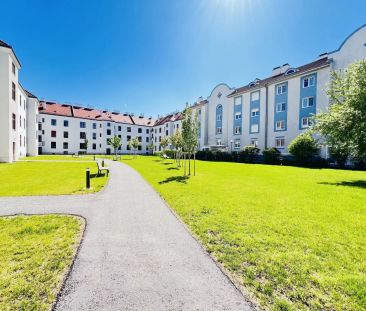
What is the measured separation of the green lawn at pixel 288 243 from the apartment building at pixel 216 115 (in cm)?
1224

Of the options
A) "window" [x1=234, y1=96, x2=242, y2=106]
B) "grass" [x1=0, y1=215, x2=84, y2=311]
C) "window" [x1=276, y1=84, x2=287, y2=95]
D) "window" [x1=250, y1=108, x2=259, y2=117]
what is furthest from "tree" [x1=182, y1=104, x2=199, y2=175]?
"window" [x1=234, y1=96, x2=242, y2=106]

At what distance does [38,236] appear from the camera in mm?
Answer: 5137

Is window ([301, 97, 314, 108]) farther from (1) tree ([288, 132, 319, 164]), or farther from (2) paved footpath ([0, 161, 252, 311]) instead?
(2) paved footpath ([0, 161, 252, 311])

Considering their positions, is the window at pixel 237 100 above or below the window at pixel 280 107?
above

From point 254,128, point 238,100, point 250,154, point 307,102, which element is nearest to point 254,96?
point 238,100

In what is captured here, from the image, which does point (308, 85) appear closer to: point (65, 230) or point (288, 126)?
point (288, 126)

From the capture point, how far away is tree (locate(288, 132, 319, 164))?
2625 cm

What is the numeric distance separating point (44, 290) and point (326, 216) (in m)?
7.66

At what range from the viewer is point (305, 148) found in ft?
86.7

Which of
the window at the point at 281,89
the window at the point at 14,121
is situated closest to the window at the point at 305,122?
the window at the point at 281,89

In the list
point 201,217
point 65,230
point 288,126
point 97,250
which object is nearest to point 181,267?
point 97,250

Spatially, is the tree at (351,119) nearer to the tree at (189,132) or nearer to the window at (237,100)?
the tree at (189,132)

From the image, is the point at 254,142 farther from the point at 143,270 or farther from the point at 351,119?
the point at 143,270

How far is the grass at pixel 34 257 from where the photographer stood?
119 inches
